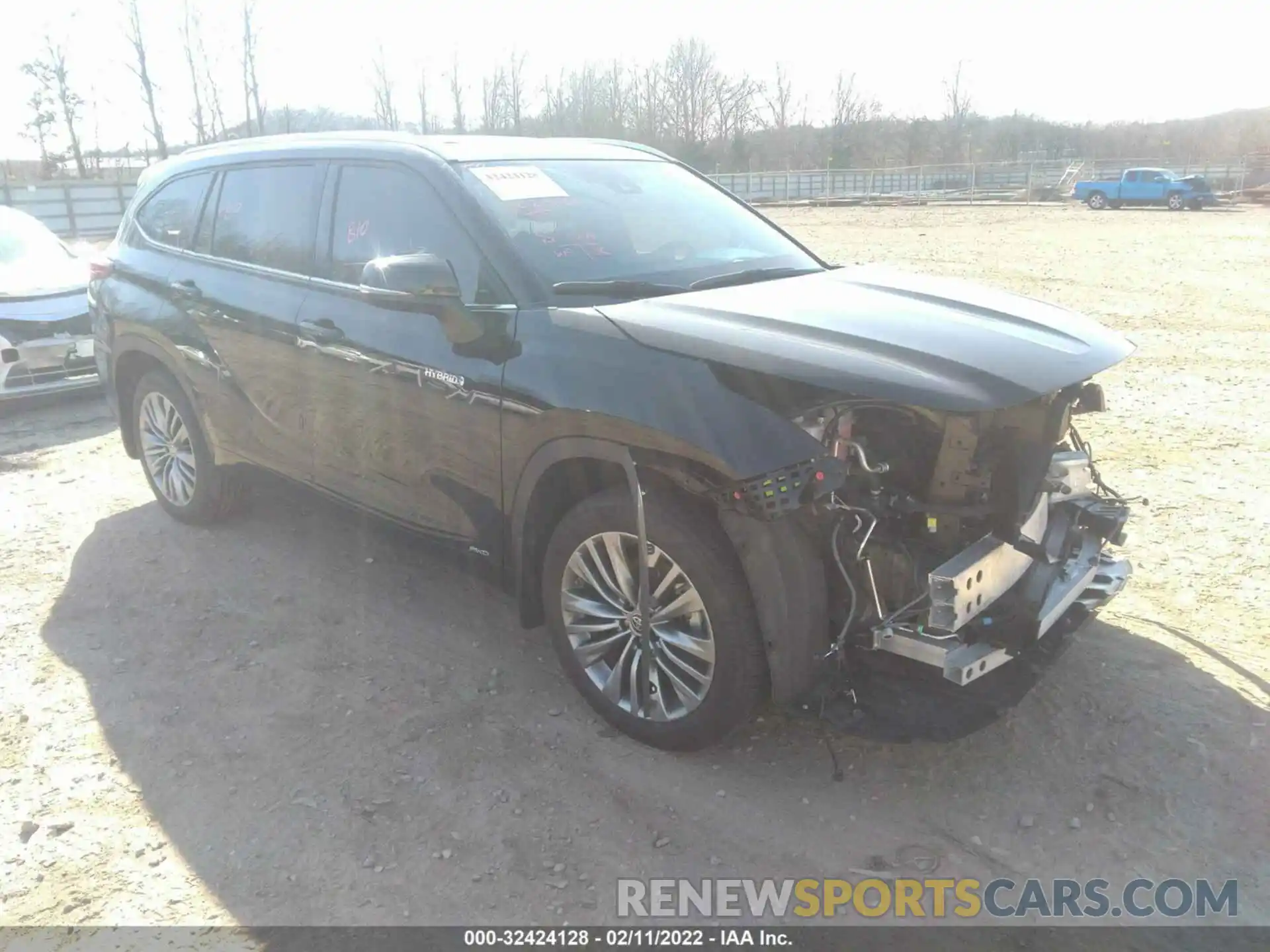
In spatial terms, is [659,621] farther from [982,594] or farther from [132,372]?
[132,372]

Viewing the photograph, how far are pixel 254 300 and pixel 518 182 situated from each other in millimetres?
1418

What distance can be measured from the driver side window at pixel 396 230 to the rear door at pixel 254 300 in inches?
8.4

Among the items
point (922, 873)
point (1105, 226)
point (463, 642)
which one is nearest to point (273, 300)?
point (463, 642)

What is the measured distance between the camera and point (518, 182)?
152 inches

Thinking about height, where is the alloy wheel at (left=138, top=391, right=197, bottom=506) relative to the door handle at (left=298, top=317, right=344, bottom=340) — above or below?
below

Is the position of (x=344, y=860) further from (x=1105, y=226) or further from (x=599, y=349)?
(x=1105, y=226)

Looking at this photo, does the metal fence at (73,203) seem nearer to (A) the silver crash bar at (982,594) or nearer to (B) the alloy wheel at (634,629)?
(B) the alloy wheel at (634,629)

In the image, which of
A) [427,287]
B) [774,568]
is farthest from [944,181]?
[774,568]

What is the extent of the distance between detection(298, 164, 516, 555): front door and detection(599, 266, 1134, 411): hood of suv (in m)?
0.57

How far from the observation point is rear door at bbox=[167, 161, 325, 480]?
430 cm

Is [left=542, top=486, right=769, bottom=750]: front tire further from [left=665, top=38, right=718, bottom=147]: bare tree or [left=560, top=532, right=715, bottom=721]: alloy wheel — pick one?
[left=665, top=38, right=718, bottom=147]: bare tree

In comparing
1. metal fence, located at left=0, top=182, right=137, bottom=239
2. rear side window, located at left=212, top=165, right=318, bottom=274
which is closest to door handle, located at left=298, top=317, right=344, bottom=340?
rear side window, located at left=212, top=165, right=318, bottom=274

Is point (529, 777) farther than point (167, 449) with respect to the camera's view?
No

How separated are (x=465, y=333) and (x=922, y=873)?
226cm
